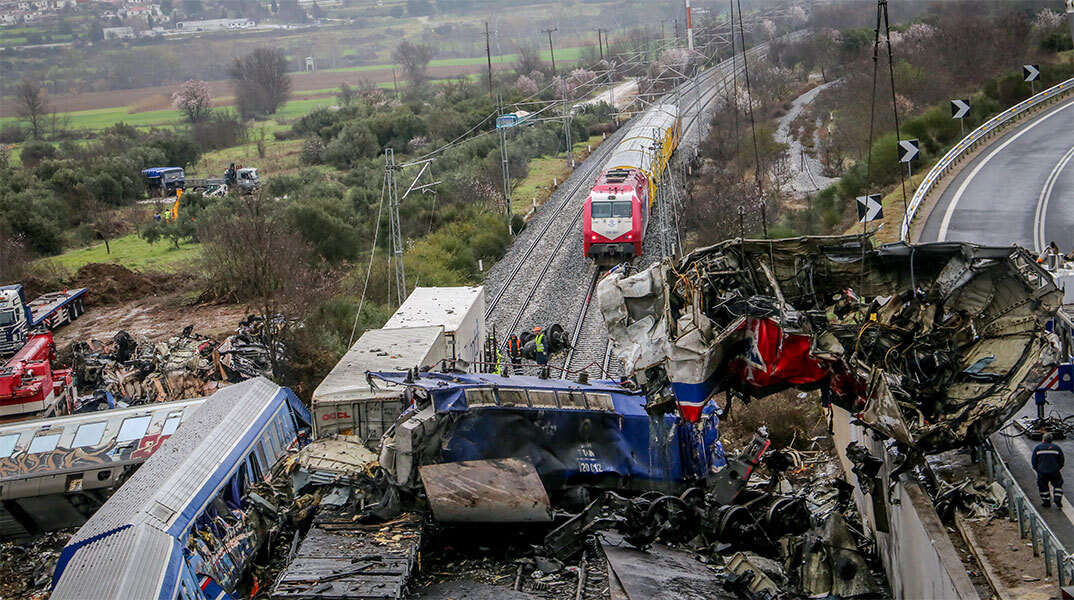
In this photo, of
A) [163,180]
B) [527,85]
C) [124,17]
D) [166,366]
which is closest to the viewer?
[166,366]

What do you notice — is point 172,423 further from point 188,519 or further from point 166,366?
point 166,366

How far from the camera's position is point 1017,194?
101 feet

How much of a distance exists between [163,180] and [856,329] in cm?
5539

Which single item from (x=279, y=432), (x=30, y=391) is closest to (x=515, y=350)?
(x=279, y=432)

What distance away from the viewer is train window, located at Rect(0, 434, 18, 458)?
18.1 m

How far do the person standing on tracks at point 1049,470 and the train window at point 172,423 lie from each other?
13.8 metres

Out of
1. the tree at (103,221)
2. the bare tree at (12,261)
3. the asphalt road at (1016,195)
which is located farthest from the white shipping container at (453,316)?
the tree at (103,221)

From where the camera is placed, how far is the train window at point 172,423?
60.9 feet

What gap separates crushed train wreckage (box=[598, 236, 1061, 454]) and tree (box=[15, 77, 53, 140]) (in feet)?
277

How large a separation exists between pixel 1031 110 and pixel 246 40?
340 feet

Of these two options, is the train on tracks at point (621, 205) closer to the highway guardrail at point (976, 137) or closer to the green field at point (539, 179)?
the highway guardrail at point (976, 137)

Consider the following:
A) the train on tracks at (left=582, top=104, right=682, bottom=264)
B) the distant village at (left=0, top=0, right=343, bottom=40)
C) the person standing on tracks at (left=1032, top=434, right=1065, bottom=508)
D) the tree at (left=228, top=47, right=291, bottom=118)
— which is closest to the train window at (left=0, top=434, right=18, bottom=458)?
the person standing on tracks at (left=1032, top=434, right=1065, bottom=508)

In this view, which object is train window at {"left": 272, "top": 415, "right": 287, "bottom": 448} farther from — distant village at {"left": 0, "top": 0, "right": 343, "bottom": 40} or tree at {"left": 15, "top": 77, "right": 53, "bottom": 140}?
distant village at {"left": 0, "top": 0, "right": 343, "bottom": 40}

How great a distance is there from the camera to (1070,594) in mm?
8070
